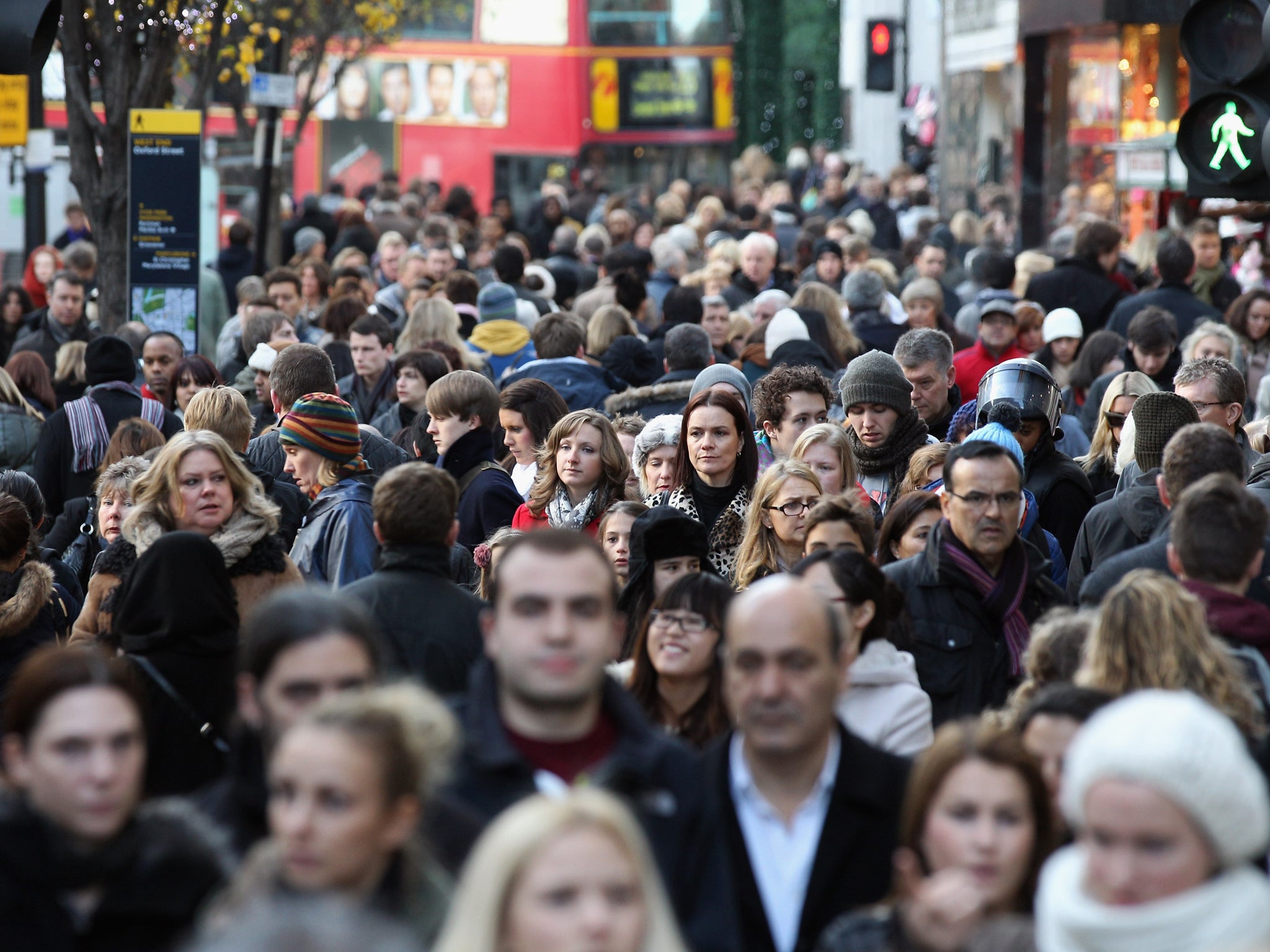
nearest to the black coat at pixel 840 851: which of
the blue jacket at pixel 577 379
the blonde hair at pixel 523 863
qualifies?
the blonde hair at pixel 523 863

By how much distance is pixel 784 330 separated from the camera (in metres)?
10.9

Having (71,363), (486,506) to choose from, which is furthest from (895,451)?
(71,363)

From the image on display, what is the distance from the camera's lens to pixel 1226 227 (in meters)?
16.8

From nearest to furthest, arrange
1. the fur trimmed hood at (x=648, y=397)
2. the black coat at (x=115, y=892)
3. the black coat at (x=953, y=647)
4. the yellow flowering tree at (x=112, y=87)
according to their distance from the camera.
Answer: the black coat at (x=115, y=892) < the black coat at (x=953, y=647) < the fur trimmed hood at (x=648, y=397) < the yellow flowering tree at (x=112, y=87)

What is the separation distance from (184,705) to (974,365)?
20.8ft

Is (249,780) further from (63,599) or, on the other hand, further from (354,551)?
(63,599)

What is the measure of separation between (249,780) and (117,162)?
10640 mm

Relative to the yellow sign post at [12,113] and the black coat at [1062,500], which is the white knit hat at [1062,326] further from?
Answer: the yellow sign post at [12,113]

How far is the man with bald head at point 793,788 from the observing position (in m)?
3.88

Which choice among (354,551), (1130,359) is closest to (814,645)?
(354,551)

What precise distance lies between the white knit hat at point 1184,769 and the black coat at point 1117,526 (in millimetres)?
3206

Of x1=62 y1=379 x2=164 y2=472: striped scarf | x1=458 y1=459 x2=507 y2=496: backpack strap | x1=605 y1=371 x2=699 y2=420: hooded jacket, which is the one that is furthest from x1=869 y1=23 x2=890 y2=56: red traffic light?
Answer: x1=458 y1=459 x2=507 y2=496: backpack strap

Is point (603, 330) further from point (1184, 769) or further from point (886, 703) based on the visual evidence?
point (1184, 769)

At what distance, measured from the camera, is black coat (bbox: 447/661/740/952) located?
3.48m
